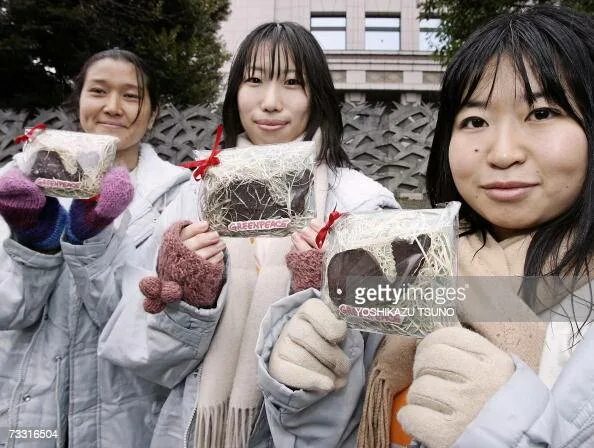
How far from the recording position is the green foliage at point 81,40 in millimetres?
8164

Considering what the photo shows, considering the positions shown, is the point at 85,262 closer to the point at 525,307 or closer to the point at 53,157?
the point at 53,157

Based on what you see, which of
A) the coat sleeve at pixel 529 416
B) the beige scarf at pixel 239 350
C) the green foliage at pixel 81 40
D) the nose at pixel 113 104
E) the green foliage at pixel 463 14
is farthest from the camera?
the green foliage at pixel 81 40

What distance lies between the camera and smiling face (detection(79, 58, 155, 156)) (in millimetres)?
1974

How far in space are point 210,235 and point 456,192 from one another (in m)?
0.59

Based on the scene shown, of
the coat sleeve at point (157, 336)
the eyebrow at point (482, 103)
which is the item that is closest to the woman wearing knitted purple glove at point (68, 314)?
the coat sleeve at point (157, 336)

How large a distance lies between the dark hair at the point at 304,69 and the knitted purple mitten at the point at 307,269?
54 centimetres

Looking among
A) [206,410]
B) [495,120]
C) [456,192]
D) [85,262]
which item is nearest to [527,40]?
[495,120]

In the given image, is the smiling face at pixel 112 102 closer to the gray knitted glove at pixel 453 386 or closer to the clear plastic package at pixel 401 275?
the clear plastic package at pixel 401 275

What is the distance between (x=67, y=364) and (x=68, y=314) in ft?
0.53

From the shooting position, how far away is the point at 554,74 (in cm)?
90

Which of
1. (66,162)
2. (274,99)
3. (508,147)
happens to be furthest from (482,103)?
(66,162)

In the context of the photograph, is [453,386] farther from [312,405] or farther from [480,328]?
[312,405]

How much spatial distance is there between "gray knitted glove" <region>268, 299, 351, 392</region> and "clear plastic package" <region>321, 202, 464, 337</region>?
37 millimetres

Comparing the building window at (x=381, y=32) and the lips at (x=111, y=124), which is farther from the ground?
the building window at (x=381, y=32)
